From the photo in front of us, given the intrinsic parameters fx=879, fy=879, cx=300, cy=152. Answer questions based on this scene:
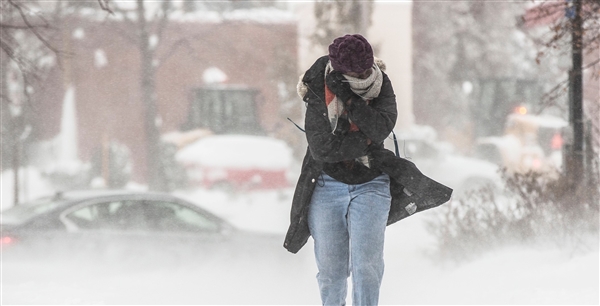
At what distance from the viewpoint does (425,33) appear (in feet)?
137

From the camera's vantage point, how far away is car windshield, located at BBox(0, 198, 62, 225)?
927cm

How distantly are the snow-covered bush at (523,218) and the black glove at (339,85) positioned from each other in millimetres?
4785

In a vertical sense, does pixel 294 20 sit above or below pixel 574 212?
above

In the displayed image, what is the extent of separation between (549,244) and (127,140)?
21.9 m

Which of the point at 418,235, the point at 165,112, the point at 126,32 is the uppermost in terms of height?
the point at 126,32

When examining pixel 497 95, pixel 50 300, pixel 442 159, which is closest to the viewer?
pixel 50 300

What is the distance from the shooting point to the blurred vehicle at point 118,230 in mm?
9102

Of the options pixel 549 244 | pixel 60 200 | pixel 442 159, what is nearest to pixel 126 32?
pixel 442 159

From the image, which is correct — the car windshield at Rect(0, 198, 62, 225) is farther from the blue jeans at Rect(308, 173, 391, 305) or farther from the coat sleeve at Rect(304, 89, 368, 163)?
the coat sleeve at Rect(304, 89, 368, 163)

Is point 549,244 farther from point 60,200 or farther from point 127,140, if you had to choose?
point 127,140

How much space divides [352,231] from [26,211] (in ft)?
21.2

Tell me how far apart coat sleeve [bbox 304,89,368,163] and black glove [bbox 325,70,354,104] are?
8cm

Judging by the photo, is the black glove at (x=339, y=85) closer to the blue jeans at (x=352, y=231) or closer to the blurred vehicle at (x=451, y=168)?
the blue jeans at (x=352, y=231)

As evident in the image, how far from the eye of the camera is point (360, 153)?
3.92 meters
